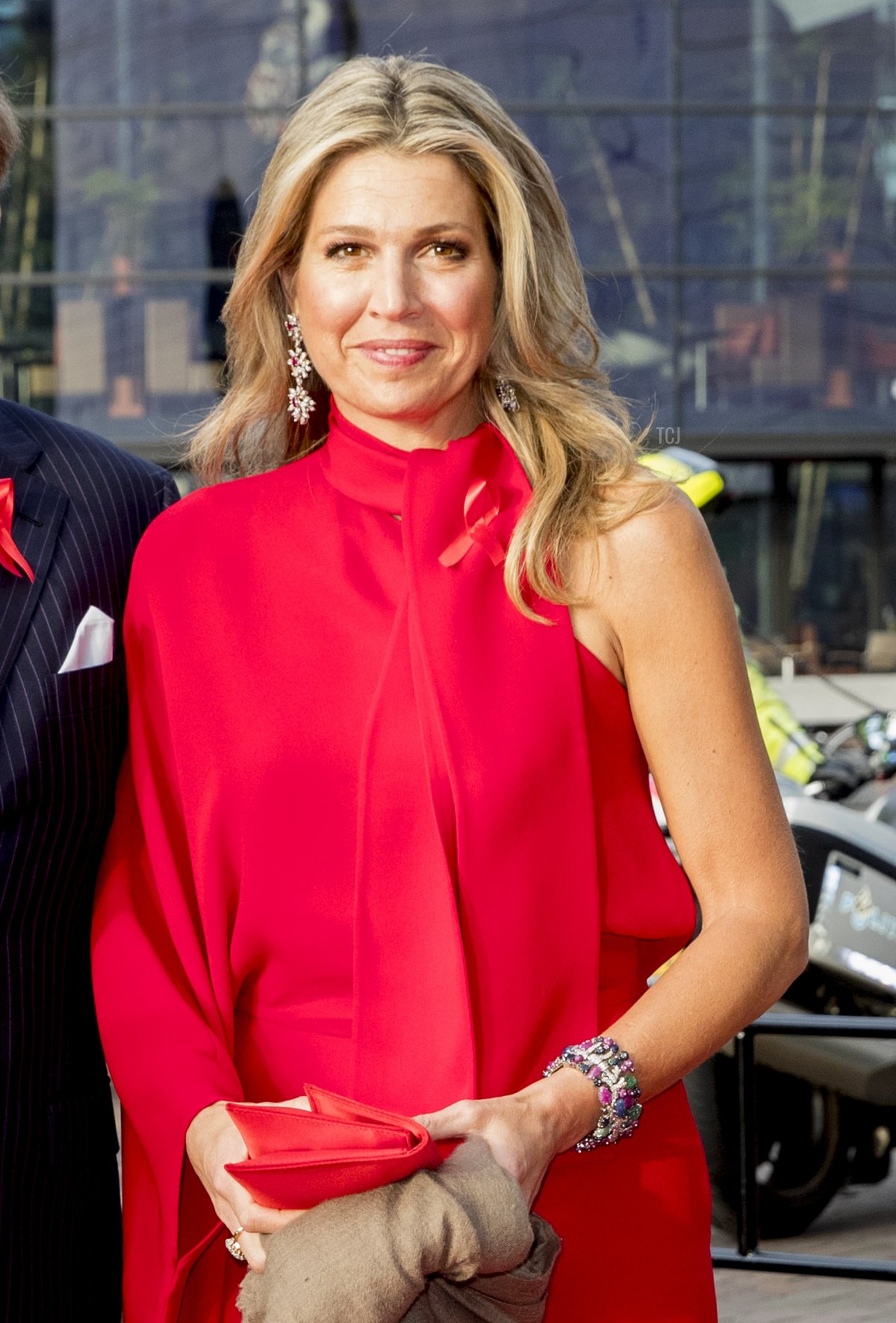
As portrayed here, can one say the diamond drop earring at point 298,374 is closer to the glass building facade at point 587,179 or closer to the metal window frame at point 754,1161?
the metal window frame at point 754,1161

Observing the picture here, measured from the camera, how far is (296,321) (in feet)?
7.10

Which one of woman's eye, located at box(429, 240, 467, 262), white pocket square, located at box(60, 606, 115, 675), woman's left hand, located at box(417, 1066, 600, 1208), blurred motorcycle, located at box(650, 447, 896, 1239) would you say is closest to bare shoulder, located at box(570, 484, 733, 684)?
woman's eye, located at box(429, 240, 467, 262)

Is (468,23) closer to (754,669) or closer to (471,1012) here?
(754,669)

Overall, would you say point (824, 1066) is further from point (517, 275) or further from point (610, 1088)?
point (517, 275)

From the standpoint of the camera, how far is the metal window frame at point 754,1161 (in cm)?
344

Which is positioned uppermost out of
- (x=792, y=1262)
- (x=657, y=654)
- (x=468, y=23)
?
(x=468, y=23)

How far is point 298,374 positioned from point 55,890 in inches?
29.4

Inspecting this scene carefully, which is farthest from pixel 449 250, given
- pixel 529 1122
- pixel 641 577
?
pixel 529 1122

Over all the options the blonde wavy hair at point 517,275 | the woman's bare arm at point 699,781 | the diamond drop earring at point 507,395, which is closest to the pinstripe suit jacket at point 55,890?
the blonde wavy hair at point 517,275

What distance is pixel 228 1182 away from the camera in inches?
66.0

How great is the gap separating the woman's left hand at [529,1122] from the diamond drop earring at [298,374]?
0.95m

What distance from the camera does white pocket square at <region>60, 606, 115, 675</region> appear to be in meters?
2.01

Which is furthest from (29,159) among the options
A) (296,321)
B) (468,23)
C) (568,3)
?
(296,321)

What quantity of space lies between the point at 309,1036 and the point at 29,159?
1382 cm
